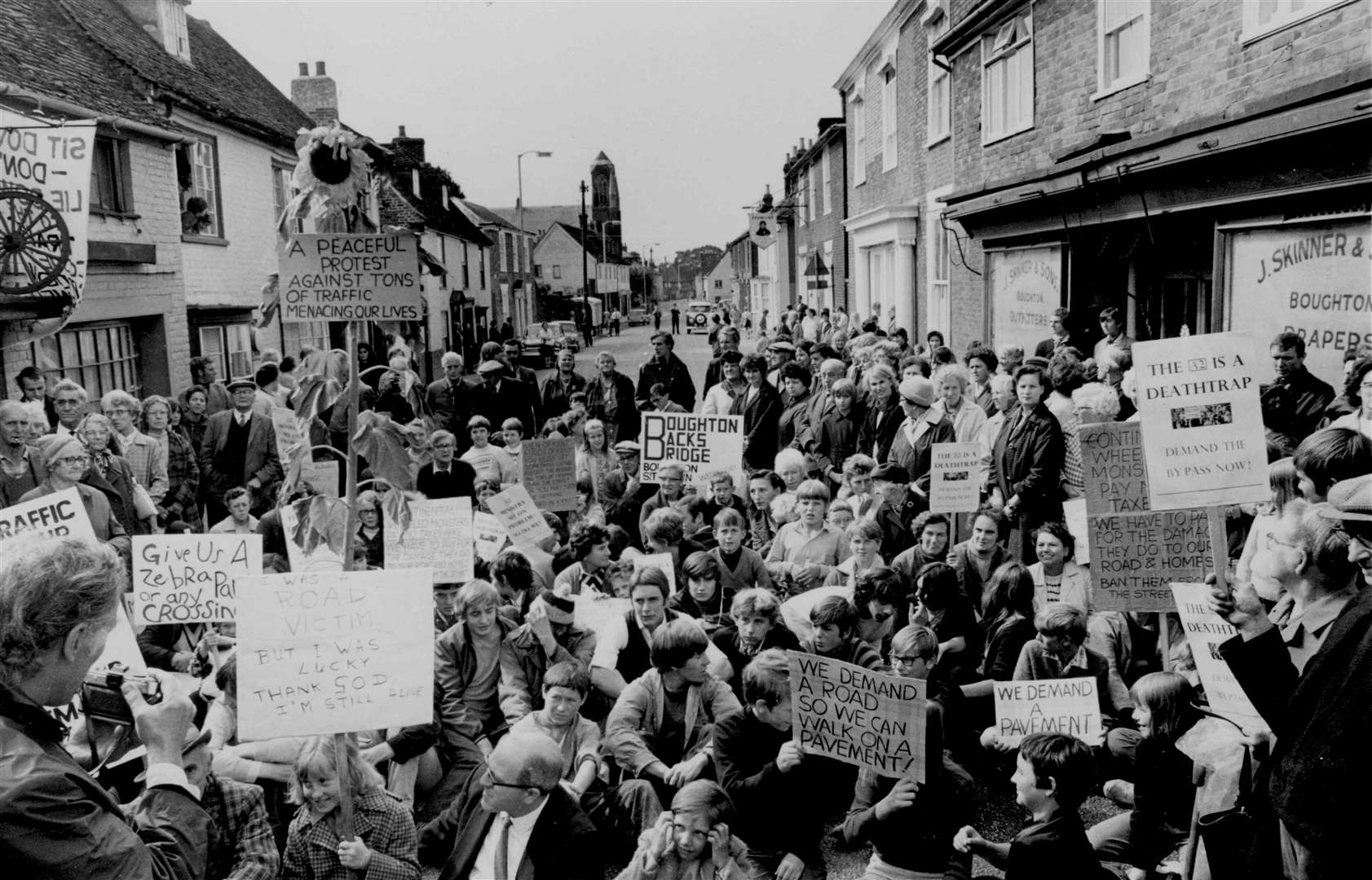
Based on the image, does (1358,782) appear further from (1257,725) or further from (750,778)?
(750,778)

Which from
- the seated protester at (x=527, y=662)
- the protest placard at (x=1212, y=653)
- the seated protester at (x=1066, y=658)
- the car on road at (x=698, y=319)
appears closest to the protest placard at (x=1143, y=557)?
the seated protester at (x=1066, y=658)

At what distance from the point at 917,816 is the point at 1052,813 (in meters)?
0.47

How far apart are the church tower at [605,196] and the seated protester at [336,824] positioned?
4987 inches

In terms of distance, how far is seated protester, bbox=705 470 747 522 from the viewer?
309 inches

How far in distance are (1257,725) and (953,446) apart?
12.4ft

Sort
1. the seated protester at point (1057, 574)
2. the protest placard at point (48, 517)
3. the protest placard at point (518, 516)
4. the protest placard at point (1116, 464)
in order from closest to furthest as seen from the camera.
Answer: the protest placard at point (48, 517) < the protest placard at point (1116, 464) < the seated protester at point (1057, 574) < the protest placard at point (518, 516)

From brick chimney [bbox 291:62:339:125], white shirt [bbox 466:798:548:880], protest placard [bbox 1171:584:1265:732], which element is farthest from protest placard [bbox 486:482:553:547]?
brick chimney [bbox 291:62:339:125]

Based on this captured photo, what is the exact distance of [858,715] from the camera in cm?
383

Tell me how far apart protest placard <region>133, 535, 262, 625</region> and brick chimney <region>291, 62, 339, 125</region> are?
99.4ft

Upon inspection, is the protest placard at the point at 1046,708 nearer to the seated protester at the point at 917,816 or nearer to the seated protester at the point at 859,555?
the seated protester at the point at 917,816

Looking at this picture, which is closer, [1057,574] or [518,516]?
[1057,574]

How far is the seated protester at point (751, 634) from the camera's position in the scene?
17.4ft

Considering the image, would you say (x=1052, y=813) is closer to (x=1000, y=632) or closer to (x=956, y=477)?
(x=1000, y=632)

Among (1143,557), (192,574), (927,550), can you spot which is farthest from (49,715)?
(927,550)
